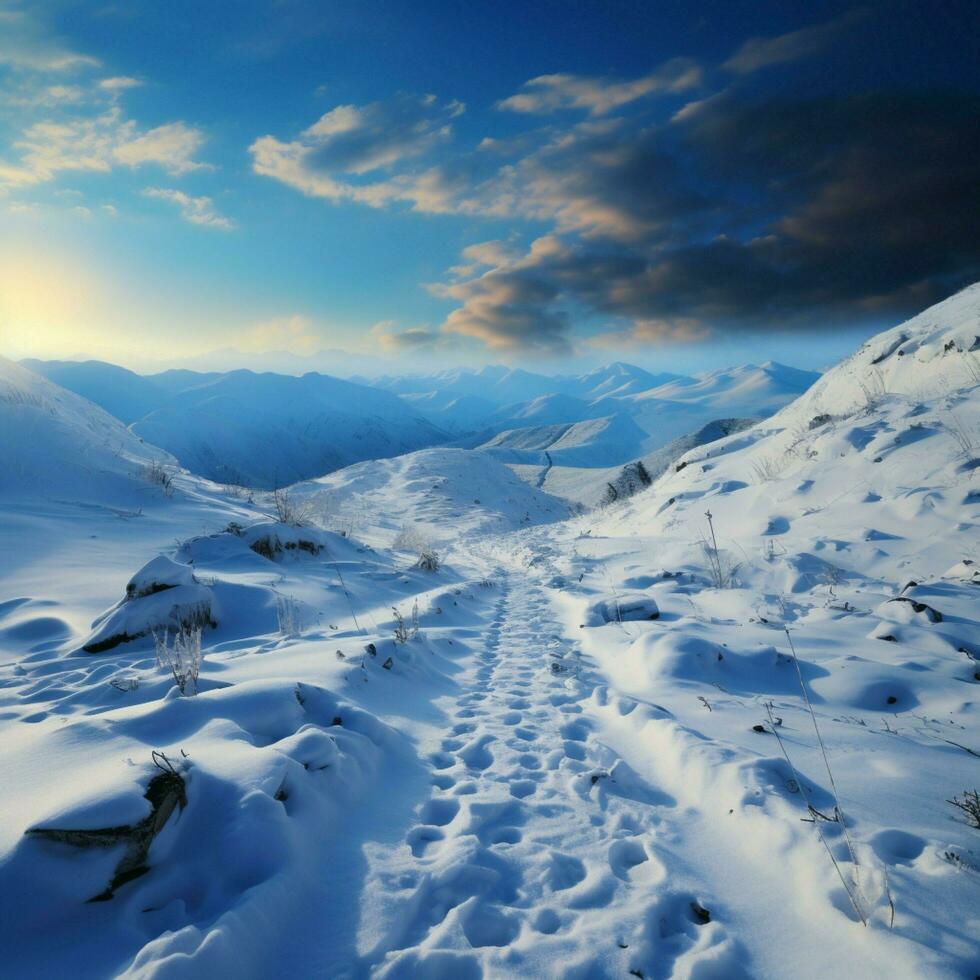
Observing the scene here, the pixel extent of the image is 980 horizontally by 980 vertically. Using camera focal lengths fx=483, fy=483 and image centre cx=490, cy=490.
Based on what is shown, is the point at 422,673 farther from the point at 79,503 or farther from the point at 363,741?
the point at 79,503

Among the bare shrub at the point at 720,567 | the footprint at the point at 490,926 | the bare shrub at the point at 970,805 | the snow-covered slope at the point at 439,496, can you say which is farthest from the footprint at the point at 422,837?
the snow-covered slope at the point at 439,496

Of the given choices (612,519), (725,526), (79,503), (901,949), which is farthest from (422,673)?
(612,519)

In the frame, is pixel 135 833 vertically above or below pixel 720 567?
below

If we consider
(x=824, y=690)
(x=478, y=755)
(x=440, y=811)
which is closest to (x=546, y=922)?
(x=440, y=811)

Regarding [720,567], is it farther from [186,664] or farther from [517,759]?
[186,664]

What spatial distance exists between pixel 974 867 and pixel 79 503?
493 inches

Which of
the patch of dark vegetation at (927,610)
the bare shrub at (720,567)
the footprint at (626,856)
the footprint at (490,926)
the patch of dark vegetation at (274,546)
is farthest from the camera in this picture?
the patch of dark vegetation at (274,546)

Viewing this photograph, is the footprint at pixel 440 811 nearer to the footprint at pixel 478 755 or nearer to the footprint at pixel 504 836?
the footprint at pixel 504 836

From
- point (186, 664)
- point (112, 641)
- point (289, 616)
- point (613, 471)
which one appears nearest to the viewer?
point (186, 664)

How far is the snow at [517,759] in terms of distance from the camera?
183cm

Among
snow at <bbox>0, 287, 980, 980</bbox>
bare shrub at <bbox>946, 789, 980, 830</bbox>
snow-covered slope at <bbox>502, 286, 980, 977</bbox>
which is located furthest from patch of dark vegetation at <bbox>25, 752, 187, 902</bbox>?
bare shrub at <bbox>946, 789, 980, 830</bbox>

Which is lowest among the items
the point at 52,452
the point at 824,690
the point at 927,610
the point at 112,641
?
the point at 112,641

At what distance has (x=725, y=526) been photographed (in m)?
10.2

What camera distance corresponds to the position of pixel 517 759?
3426 mm
